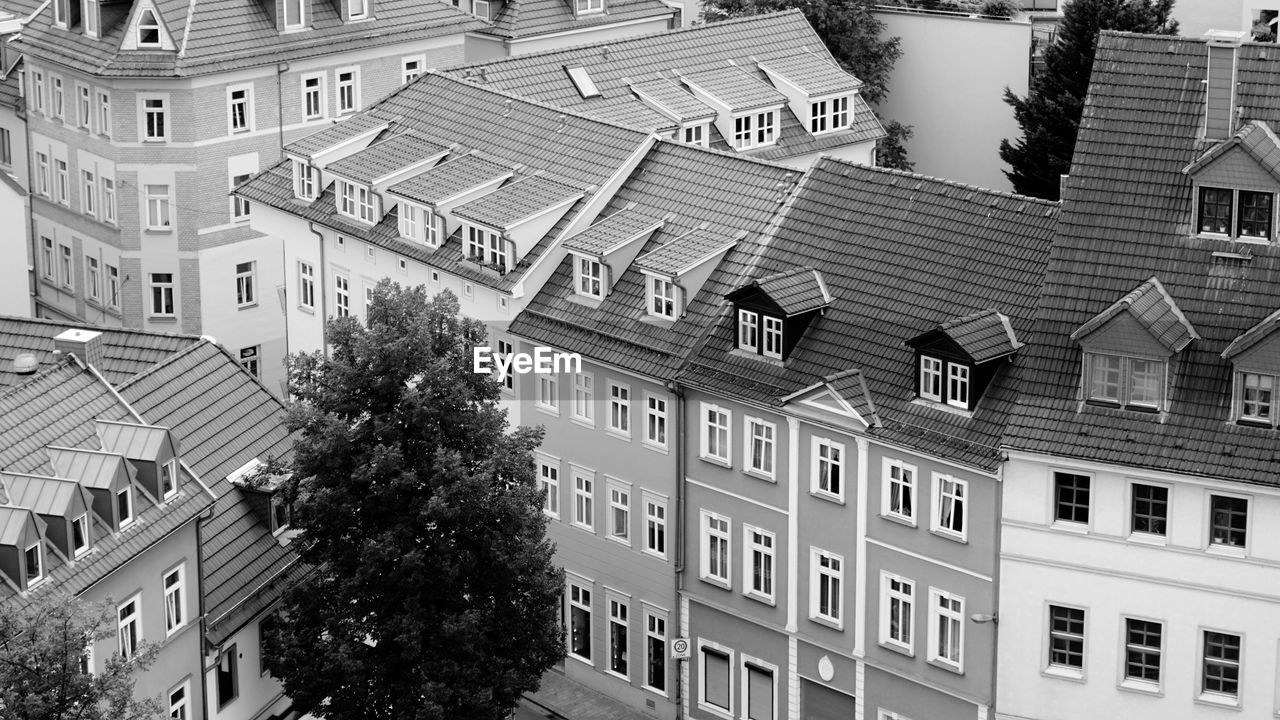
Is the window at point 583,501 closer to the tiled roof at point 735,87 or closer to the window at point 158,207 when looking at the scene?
the tiled roof at point 735,87

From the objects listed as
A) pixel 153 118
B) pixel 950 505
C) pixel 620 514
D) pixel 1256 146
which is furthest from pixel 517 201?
pixel 1256 146

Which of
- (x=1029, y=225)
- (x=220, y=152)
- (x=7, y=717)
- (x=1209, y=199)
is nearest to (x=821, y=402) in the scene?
(x=1029, y=225)

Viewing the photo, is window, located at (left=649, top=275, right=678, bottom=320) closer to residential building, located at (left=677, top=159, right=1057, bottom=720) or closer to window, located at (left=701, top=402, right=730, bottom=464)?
residential building, located at (left=677, top=159, right=1057, bottom=720)

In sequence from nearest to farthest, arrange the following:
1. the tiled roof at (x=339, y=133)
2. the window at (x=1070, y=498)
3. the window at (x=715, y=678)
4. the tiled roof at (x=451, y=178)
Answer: the window at (x=1070, y=498)
the window at (x=715, y=678)
the tiled roof at (x=451, y=178)
the tiled roof at (x=339, y=133)

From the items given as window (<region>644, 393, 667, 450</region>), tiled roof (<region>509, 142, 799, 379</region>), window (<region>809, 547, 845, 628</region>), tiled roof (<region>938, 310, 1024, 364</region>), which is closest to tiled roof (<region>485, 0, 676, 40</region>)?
tiled roof (<region>509, 142, 799, 379</region>)

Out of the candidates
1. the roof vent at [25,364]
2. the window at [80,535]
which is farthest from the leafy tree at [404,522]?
the window at [80,535]

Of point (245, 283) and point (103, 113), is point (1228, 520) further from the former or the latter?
point (103, 113)

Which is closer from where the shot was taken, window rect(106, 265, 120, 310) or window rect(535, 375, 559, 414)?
window rect(535, 375, 559, 414)
